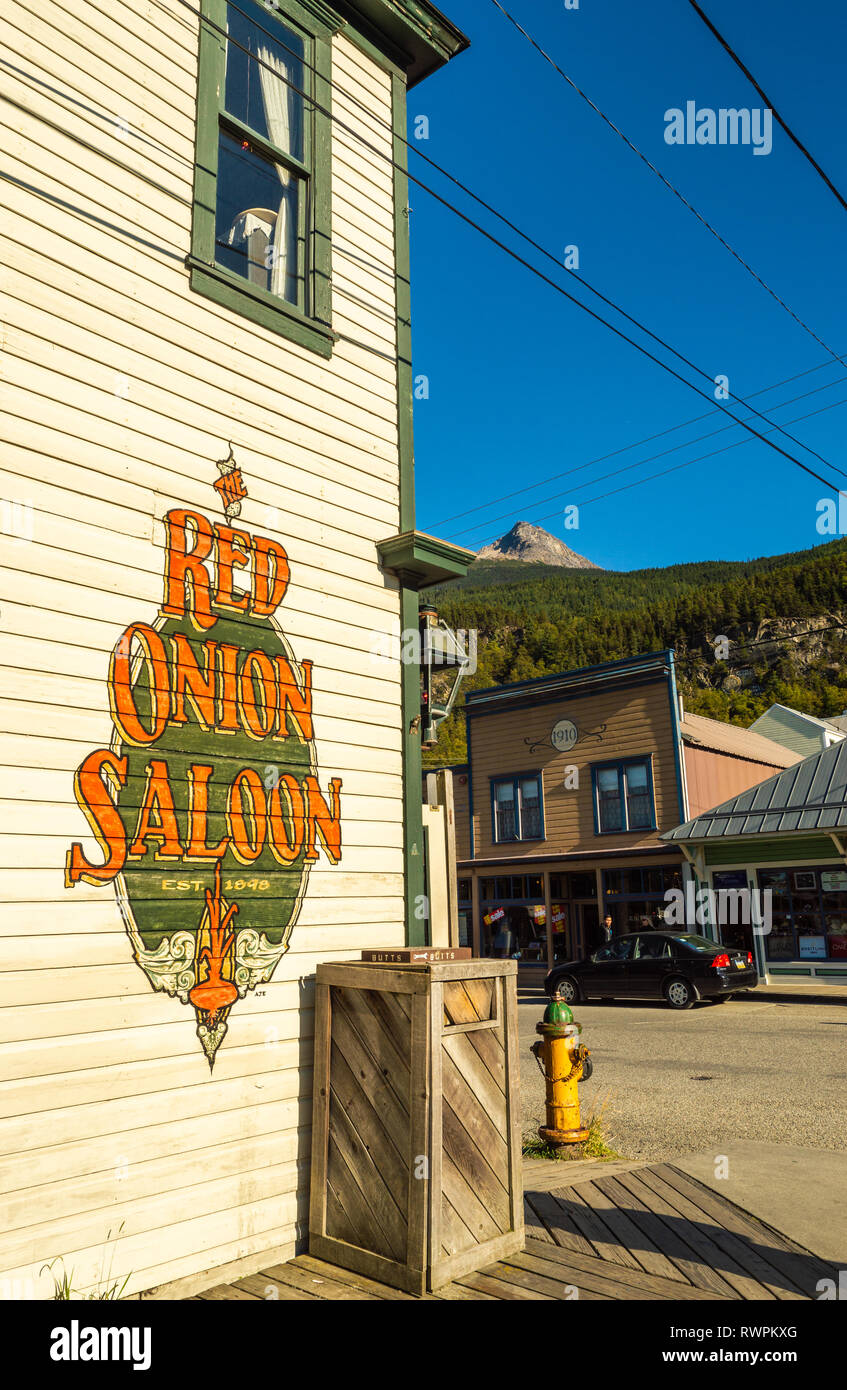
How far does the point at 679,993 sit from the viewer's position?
1780cm

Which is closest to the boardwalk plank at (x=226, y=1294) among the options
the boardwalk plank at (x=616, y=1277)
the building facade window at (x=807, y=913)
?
the boardwalk plank at (x=616, y=1277)

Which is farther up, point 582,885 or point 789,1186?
point 582,885

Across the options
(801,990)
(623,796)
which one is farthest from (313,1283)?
(623,796)

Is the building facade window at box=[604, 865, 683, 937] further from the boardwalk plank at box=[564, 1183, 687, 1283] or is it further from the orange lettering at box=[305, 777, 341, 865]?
the orange lettering at box=[305, 777, 341, 865]

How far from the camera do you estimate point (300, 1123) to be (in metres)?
5.08

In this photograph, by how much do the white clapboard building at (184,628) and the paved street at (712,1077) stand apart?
4.06m

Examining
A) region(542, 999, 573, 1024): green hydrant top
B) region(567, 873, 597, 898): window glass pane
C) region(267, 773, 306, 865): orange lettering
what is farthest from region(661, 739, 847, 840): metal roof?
region(267, 773, 306, 865): orange lettering

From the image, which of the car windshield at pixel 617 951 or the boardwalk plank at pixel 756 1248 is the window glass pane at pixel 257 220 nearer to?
the boardwalk plank at pixel 756 1248

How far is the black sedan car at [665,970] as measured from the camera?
1747 centimetres

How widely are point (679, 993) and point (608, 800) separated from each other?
23.9 ft

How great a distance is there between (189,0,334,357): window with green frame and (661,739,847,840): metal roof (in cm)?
1673

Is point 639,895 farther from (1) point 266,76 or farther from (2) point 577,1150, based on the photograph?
(1) point 266,76
